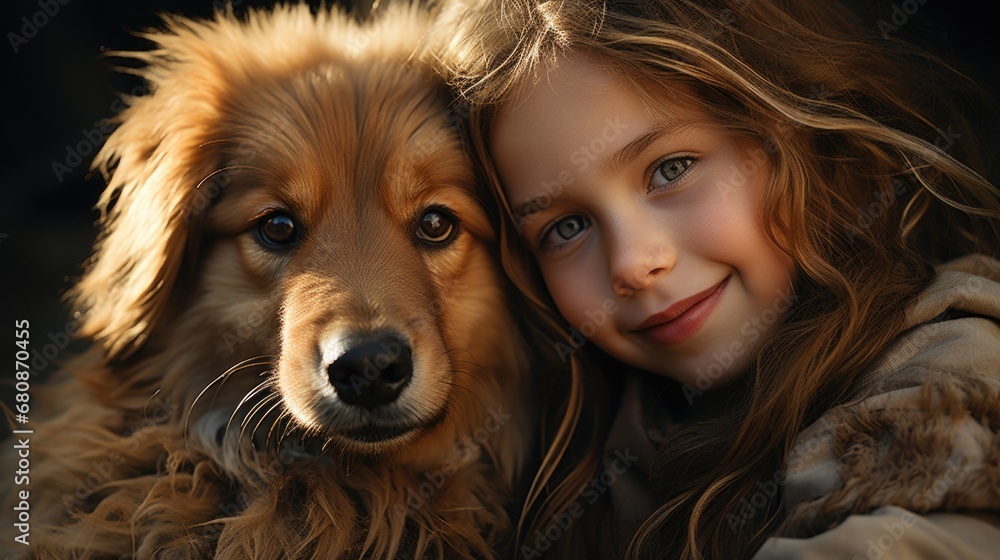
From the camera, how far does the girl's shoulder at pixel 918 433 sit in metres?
1.24

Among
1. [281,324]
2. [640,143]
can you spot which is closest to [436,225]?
[281,324]

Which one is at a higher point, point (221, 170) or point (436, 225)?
point (221, 170)

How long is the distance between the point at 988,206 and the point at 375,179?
1.36 m

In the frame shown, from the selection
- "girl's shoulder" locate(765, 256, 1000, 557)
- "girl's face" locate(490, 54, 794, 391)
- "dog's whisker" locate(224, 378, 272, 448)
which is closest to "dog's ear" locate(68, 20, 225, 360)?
"dog's whisker" locate(224, 378, 272, 448)

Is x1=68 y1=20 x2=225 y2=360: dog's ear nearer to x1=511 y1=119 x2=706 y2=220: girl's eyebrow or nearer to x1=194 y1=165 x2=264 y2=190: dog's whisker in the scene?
x1=194 y1=165 x2=264 y2=190: dog's whisker

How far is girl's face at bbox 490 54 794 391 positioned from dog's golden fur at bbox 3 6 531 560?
0.30m

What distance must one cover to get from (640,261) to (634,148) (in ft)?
0.78

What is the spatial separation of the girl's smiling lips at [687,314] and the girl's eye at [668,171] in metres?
0.25

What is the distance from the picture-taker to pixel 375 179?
75.5 inches

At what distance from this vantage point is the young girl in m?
1.65

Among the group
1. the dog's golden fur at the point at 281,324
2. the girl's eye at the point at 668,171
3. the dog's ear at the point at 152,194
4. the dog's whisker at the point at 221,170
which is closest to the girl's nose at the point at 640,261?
the girl's eye at the point at 668,171

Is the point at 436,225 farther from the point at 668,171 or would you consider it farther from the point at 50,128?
the point at 50,128

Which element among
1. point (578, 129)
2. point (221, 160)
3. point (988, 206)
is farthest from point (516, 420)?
point (988, 206)

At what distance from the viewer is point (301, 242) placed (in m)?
1.91
